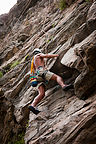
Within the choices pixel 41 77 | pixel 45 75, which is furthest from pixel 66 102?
pixel 41 77

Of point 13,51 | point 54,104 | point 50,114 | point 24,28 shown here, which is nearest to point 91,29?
point 54,104

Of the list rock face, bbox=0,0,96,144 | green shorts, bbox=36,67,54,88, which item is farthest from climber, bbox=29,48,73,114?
rock face, bbox=0,0,96,144

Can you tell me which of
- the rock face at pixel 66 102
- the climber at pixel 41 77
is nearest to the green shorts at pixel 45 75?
the climber at pixel 41 77

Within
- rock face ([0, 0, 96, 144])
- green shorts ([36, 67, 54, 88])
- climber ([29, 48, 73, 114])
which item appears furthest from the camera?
green shorts ([36, 67, 54, 88])

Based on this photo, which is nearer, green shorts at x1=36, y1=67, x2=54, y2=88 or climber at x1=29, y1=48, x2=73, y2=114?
climber at x1=29, y1=48, x2=73, y2=114

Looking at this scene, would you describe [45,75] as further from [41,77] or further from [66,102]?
[66,102]

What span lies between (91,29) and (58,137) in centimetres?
465

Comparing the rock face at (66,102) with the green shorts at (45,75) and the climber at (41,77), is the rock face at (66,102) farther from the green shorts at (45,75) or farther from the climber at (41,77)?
the green shorts at (45,75)

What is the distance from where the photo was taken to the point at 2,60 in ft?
54.3

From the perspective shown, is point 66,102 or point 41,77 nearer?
point 66,102

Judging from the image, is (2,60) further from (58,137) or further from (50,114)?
(58,137)

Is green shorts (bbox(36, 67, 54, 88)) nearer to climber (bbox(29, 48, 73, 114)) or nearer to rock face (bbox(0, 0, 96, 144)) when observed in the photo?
climber (bbox(29, 48, 73, 114))

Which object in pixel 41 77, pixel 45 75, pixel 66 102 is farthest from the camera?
pixel 41 77

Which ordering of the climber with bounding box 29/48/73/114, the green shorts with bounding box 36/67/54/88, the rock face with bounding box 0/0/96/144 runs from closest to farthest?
the rock face with bounding box 0/0/96/144
the climber with bounding box 29/48/73/114
the green shorts with bounding box 36/67/54/88
